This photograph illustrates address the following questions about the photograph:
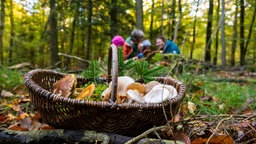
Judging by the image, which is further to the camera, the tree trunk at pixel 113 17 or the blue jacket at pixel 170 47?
the tree trunk at pixel 113 17

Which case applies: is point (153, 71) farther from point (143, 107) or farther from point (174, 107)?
point (143, 107)

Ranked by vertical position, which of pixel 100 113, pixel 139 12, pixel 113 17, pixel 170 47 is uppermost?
pixel 113 17

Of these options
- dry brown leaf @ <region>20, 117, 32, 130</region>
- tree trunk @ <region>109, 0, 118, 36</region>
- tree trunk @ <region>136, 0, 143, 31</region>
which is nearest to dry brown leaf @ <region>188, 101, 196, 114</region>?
dry brown leaf @ <region>20, 117, 32, 130</region>

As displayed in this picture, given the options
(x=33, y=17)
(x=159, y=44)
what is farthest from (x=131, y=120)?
(x=33, y=17)

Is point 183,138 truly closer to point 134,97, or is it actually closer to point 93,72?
point 134,97

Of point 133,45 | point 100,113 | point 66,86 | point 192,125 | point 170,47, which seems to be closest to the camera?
point 100,113

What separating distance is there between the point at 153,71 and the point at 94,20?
8.40m

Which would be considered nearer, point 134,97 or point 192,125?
point 134,97

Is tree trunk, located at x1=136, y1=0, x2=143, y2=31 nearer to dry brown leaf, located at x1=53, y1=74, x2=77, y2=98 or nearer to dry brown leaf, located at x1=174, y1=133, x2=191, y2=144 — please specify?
dry brown leaf, located at x1=53, y1=74, x2=77, y2=98

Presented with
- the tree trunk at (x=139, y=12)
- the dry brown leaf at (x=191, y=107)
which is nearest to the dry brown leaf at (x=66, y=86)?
the dry brown leaf at (x=191, y=107)

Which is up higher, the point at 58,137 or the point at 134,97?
the point at 134,97

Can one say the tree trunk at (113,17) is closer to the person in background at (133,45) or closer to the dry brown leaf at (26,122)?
the person in background at (133,45)

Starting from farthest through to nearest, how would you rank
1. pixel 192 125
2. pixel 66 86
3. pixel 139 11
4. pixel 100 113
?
pixel 139 11
pixel 192 125
pixel 66 86
pixel 100 113

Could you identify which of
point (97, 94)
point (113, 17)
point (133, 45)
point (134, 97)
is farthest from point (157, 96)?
point (113, 17)
